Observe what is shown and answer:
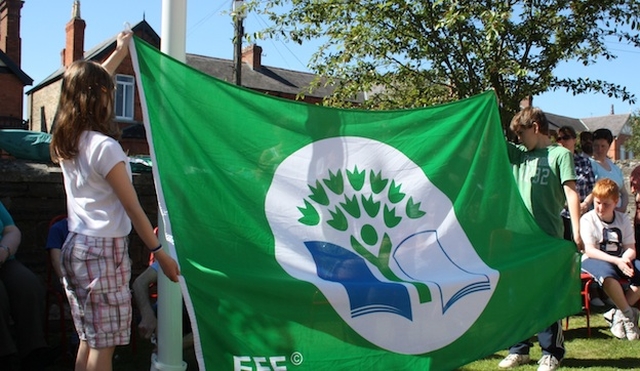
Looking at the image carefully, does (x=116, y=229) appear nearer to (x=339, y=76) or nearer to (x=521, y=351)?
(x=521, y=351)

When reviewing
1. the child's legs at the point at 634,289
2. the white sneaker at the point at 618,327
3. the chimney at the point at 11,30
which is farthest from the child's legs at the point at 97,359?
the chimney at the point at 11,30

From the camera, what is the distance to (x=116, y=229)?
267cm

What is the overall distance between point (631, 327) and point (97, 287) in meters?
4.39

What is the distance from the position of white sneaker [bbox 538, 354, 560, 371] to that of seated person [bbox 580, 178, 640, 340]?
3.98 ft

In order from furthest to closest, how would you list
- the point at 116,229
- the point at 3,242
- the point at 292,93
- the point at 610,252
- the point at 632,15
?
the point at 292,93 < the point at 632,15 < the point at 610,252 < the point at 3,242 < the point at 116,229

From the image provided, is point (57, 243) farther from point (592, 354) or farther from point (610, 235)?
point (610, 235)

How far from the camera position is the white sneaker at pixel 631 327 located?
5133mm

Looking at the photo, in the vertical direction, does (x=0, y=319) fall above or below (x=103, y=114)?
below

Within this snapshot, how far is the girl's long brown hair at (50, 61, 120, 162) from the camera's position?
2629mm

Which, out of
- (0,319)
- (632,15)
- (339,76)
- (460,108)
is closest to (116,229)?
(0,319)

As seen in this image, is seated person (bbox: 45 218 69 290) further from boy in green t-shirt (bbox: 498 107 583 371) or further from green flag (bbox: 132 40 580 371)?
boy in green t-shirt (bbox: 498 107 583 371)

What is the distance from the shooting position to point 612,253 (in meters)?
5.30

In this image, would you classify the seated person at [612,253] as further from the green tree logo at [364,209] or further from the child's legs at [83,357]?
the child's legs at [83,357]

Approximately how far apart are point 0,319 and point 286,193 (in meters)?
1.77
